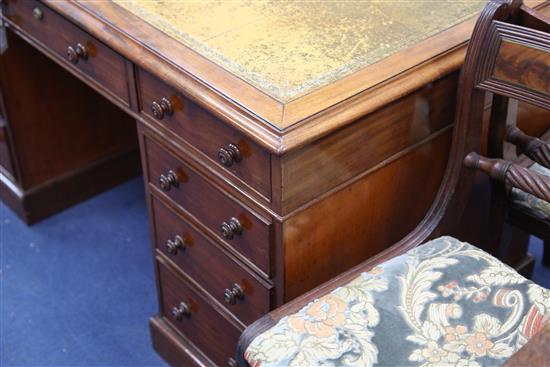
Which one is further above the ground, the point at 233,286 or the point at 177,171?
the point at 177,171

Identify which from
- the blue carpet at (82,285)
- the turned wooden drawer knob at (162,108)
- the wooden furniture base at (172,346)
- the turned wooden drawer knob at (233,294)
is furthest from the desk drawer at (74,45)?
the blue carpet at (82,285)

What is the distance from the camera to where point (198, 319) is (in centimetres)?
156

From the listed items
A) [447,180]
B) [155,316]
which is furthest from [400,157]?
[155,316]

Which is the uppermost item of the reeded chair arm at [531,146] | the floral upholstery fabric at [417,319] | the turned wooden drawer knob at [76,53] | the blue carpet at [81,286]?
the turned wooden drawer knob at [76,53]

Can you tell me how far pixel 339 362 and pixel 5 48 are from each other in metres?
1.24

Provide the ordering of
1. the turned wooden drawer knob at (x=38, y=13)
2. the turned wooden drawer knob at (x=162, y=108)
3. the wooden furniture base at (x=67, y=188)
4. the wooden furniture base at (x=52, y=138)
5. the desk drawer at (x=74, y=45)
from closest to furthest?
1. the turned wooden drawer knob at (x=162, y=108)
2. the desk drawer at (x=74, y=45)
3. the turned wooden drawer knob at (x=38, y=13)
4. the wooden furniture base at (x=52, y=138)
5. the wooden furniture base at (x=67, y=188)

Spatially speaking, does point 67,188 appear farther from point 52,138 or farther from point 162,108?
point 162,108

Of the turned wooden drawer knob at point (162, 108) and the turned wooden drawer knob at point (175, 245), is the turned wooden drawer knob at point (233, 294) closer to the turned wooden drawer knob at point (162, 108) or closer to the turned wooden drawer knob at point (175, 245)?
the turned wooden drawer knob at point (175, 245)

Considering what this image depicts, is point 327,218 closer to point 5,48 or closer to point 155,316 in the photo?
point 155,316

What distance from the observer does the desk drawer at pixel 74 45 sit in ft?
4.61

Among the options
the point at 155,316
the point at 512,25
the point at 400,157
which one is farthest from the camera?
the point at 155,316

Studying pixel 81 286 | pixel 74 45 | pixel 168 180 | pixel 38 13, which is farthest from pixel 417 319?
pixel 81 286

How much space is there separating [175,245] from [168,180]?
0.15 m

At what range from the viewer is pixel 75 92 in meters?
2.07
